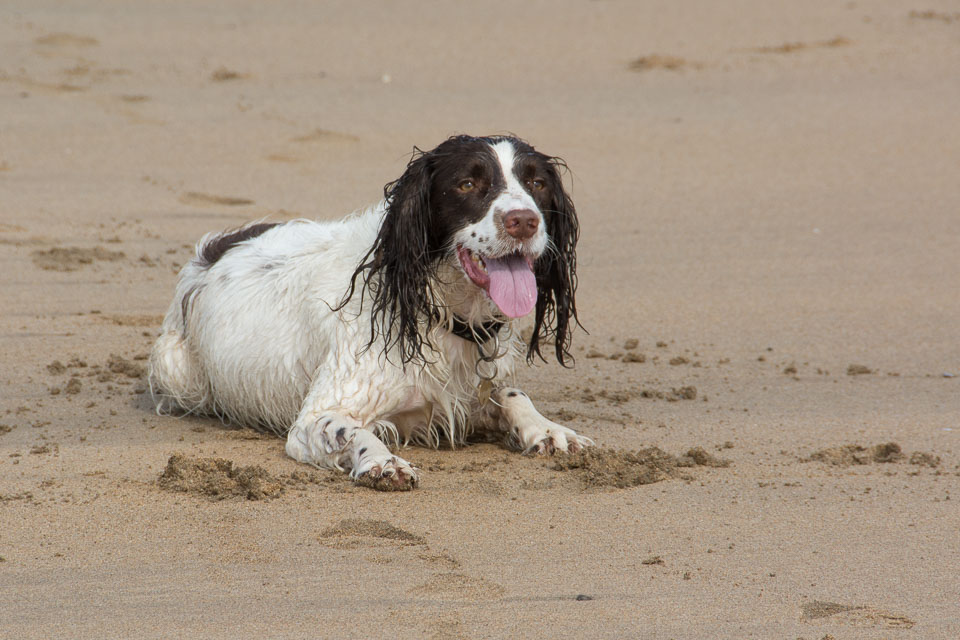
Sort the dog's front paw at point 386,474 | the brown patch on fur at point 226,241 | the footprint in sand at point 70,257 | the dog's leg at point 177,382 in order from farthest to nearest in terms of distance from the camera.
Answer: the footprint in sand at point 70,257 < the brown patch on fur at point 226,241 < the dog's leg at point 177,382 < the dog's front paw at point 386,474

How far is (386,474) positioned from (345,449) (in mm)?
302

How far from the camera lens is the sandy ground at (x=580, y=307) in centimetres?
375

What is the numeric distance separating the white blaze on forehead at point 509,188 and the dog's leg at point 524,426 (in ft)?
3.21

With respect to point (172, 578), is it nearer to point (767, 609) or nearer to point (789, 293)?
point (767, 609)

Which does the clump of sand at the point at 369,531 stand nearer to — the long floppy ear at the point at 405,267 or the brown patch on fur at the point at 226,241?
the long floppy ear at the point at 405,267

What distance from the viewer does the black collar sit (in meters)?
5.14

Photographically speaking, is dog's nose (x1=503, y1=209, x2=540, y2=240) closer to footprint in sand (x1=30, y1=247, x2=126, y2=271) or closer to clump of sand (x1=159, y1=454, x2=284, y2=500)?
clump of sand (x1=159, y1=454, x2=284, y2=500)

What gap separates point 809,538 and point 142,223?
6.50 m

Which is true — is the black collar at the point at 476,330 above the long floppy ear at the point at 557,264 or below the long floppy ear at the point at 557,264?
below

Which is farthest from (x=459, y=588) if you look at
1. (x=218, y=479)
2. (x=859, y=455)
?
(x=859, y=455)

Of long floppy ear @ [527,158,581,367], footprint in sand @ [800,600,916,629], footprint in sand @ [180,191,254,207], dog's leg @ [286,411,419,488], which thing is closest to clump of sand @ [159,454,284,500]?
dog's leg @ [286,411,419,488]

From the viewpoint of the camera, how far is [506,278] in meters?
4.85

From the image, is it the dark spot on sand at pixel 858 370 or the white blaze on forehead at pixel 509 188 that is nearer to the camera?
the white blaze on forehead at pixel 509 188

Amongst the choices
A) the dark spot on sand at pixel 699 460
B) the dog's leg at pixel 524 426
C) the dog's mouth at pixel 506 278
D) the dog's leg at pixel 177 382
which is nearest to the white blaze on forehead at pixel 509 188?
the dog's mouth at pixel 506 278
